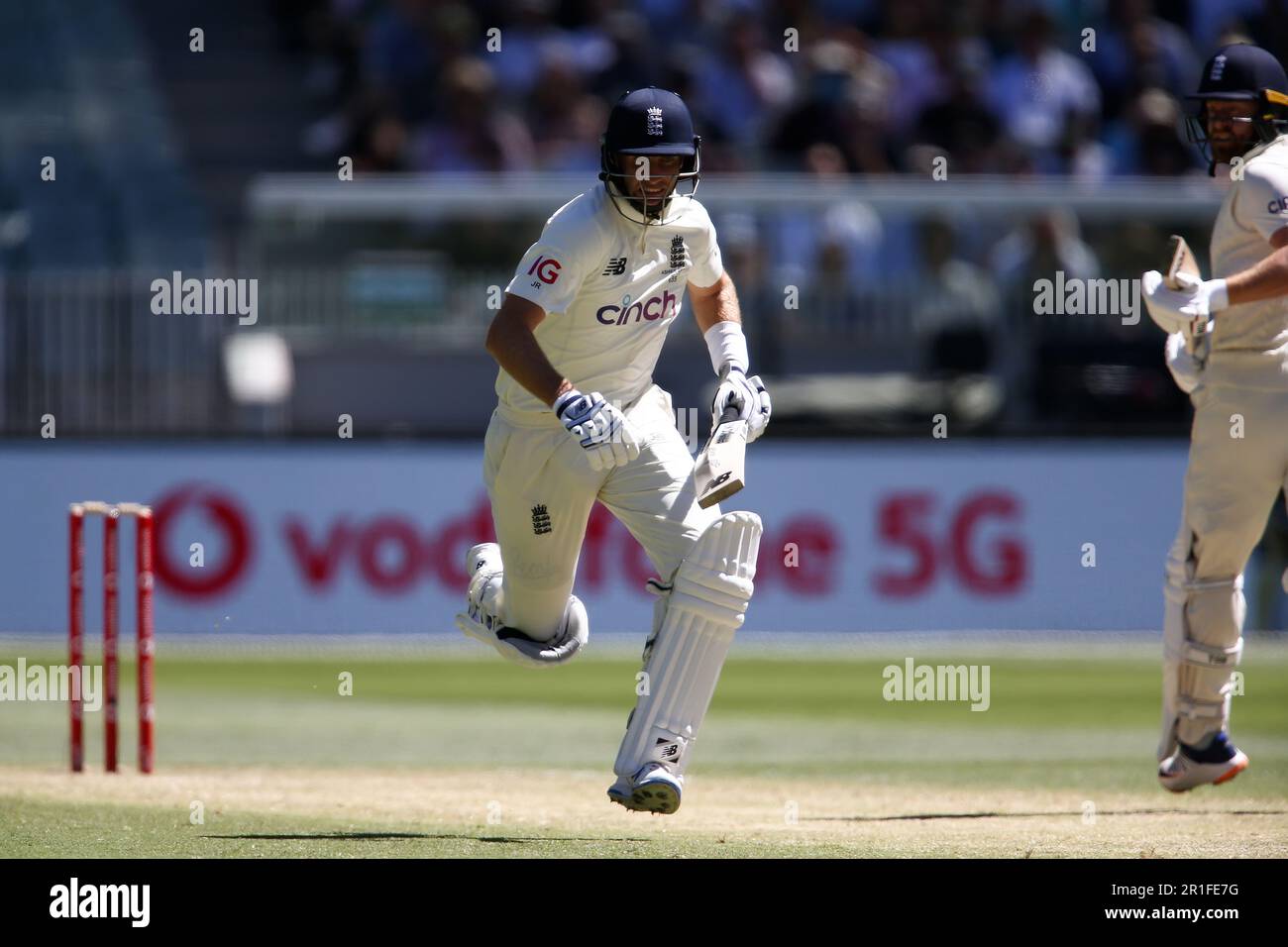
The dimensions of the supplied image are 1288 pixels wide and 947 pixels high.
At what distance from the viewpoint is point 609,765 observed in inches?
321

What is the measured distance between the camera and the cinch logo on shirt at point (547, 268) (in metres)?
6.04

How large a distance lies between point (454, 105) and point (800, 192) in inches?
130

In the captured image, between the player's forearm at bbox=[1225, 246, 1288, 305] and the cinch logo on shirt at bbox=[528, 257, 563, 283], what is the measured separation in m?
2.21

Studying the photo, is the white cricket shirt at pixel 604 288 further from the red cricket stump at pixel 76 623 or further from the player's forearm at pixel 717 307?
the red cricket stump at pixel 76 623

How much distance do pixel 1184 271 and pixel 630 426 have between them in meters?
1.95

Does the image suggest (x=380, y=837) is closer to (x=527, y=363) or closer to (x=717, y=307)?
(x=527, y=363)

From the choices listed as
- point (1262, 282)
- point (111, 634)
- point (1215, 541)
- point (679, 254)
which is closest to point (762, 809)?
point (1215, 541)

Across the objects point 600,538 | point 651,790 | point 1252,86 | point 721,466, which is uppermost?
point 1252,86

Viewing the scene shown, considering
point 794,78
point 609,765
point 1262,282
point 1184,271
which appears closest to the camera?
point 1262,282

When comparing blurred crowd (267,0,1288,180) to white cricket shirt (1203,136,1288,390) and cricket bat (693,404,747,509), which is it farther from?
cricket bat (693,404,747,509)

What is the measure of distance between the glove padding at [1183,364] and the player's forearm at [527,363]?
2314 millimetres
